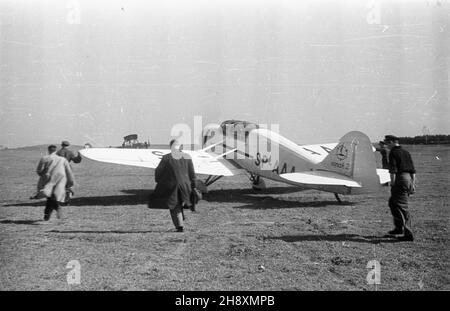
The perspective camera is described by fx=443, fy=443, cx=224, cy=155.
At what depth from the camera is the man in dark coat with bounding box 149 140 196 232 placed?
727 cm

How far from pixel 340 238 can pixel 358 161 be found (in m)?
3.47

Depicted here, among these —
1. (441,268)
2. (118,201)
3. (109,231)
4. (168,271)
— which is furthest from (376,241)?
(118,201)

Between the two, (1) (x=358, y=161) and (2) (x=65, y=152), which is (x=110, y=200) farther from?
(1) (x=358, y=161)

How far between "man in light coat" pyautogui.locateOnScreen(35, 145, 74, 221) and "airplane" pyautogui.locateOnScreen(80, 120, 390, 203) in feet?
9.60

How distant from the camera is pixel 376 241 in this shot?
687 cm

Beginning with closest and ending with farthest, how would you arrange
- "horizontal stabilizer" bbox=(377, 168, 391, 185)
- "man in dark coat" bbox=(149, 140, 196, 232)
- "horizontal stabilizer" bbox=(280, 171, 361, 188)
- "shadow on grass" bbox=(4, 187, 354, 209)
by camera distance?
"man in dark coat" bbox=(149, 140, 196, 232) → "horizontal stabilizer" bbox=(280, 171, 361, 188) → "horizontal stabilizer" bbox=(377, 168, 391, 185) → "shadow on grass" bbox=(4, 187, 354, 209)

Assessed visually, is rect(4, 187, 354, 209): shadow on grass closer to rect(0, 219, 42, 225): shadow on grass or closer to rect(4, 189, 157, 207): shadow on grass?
rect(4, 189, 157, 207): shadow on grass

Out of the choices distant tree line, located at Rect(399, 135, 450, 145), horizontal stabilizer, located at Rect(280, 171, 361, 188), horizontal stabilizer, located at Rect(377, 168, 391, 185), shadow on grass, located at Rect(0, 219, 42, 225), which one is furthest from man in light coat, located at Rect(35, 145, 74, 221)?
distant tree line, located at Rect(399, 135, 450, 145)


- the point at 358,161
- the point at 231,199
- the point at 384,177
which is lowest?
the point at 231,199

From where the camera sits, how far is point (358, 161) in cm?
1013

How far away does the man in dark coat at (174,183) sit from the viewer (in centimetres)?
727

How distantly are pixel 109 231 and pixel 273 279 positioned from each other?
3.71m

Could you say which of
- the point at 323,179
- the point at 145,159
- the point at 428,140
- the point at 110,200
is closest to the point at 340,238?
the point at 323,179
